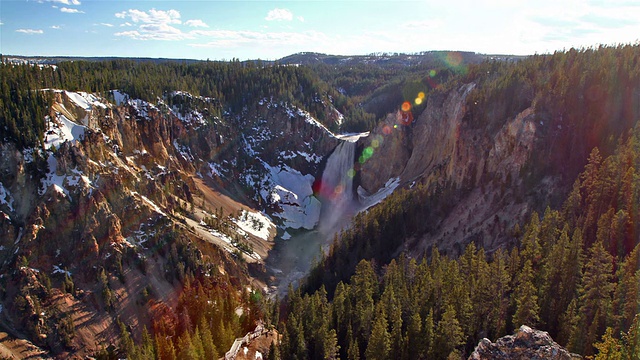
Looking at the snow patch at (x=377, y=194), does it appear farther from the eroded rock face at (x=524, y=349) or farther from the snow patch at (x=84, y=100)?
the eroded rock face at (x=524, y=349)

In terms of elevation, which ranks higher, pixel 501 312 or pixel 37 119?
pixel 37 119

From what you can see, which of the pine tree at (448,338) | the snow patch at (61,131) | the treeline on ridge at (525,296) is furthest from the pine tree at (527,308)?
the snow patch at (61,131)

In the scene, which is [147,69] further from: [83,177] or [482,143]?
[482,143]

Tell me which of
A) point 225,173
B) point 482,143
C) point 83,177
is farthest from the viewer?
point 225,173

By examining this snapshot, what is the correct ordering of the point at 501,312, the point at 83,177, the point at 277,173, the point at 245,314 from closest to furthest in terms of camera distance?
the point at 501,312, the point at 245,314, the point at 83,177, the point at 277,173

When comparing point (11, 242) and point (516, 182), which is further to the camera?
point (516, 182)

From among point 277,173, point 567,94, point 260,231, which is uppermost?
point 567,94

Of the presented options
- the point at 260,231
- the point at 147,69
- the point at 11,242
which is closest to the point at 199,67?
the point at 147,69
